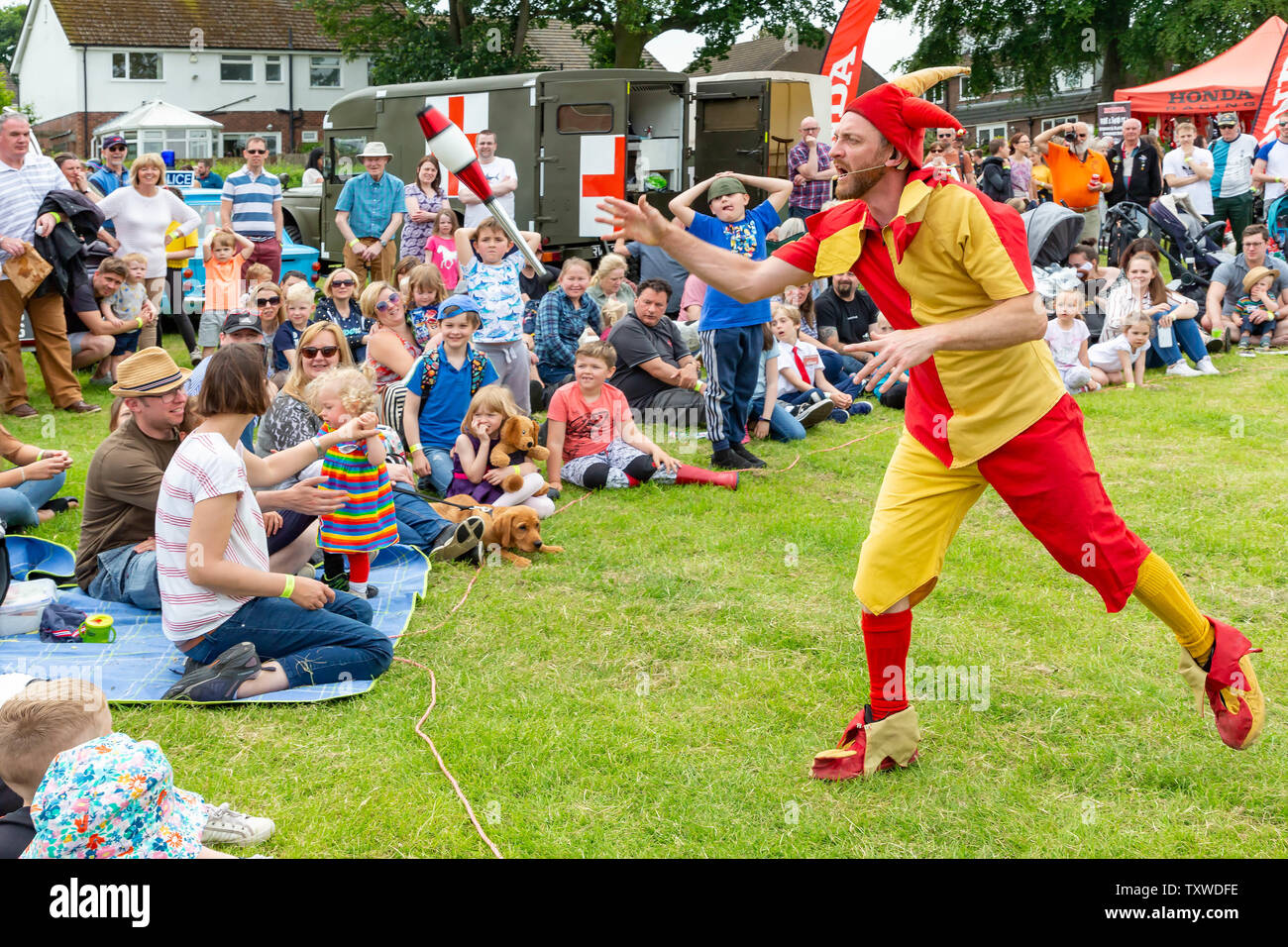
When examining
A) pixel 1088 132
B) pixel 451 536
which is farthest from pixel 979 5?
pixel 451 536

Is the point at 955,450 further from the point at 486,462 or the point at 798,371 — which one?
the point at 798,371

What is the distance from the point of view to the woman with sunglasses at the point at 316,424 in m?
6.72

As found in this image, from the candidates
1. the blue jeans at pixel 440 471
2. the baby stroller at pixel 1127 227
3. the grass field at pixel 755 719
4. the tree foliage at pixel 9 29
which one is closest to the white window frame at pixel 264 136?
the tree foliage at pixel 9 29

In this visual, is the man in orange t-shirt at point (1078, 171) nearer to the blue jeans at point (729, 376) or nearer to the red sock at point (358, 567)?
the blue jeans at point (729, 376)

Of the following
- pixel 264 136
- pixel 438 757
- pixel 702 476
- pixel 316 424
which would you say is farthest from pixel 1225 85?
pixel 264 136

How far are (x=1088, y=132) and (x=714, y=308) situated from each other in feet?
34.1

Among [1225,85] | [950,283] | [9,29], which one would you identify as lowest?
[950,283]

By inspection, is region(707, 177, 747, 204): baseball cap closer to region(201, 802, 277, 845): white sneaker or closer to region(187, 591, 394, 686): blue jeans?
region(187, 591, 394, 686): blue jeans

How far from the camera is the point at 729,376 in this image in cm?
870

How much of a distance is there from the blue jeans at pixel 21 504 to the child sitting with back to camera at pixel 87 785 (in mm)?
4085

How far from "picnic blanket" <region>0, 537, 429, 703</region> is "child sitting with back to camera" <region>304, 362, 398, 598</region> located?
24 centimetres

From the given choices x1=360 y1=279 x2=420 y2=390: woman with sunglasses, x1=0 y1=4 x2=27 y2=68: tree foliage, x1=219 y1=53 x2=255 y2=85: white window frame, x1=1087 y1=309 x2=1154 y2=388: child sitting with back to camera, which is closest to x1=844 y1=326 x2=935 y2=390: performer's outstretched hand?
x1=360 y1=279 x2=420 y2=390: woman with sunglasses

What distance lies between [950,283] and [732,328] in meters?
4.72
